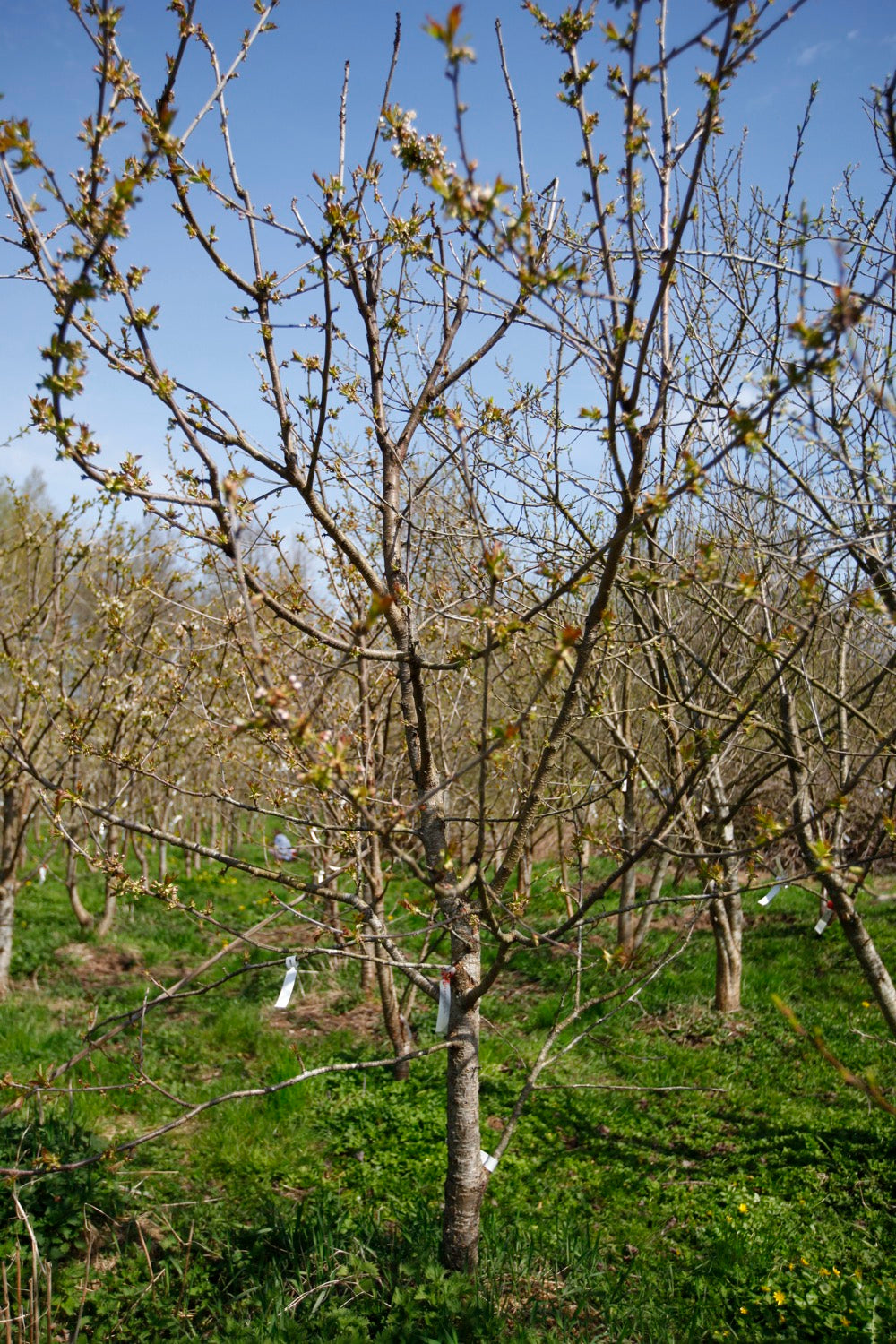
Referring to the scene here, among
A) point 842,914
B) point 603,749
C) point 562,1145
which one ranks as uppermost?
point 603,749

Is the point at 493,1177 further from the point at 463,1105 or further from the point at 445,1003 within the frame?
the point at 445,1003

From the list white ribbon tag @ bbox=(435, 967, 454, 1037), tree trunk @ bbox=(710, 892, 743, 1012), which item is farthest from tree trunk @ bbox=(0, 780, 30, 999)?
tree trunk @ bbox=(710, 892, 743, 1012)

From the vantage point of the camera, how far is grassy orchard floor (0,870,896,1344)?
309 cm

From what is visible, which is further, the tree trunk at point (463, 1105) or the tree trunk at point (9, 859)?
the tree trunk at point (9, 859)

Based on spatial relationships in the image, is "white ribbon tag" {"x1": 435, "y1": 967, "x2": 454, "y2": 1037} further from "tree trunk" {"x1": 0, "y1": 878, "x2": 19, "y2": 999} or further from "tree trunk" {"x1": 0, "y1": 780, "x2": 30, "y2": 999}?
"tree trunk" {"x1": 0, "y1": 878, "x2": 19, "y2": 999}

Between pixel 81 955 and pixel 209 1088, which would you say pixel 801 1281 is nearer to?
pixel 209 1088

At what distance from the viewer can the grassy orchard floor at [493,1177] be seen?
3088mm

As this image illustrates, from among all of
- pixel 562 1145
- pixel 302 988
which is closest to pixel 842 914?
pixel 562 1145

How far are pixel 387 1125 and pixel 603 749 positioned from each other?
449cm

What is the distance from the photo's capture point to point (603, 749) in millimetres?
8492

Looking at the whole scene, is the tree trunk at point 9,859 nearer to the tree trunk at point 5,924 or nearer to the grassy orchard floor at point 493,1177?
the tree trunk at point 5,924

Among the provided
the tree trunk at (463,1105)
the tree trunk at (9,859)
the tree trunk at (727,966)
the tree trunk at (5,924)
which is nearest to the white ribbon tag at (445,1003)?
the tree trunk at (463,1105)

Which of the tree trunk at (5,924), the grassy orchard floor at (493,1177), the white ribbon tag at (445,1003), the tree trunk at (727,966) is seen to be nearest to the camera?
the white ribbon tag at (445,1003)

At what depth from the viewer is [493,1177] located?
4.30 m
